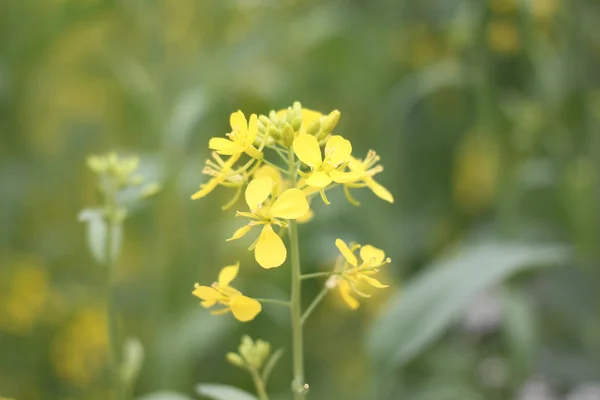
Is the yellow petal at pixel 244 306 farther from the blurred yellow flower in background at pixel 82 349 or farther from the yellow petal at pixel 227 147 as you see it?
the blurred yellow flower in background at pixel 82 349

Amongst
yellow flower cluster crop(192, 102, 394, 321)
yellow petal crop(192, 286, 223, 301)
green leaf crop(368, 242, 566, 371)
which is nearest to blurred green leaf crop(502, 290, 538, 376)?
green leaf crop(368, 242, 566, 371)

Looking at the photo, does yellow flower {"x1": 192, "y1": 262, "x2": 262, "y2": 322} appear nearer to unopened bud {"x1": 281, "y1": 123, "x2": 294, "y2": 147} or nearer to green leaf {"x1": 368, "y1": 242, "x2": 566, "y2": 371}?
unopened bud {"x1": 281, "y1": 123, "x2": 294, "y2": 147}

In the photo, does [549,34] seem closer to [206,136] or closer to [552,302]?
[552,302]

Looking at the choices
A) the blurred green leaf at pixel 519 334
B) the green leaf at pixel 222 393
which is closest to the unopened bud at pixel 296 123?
the green leaf at pixel 222 393

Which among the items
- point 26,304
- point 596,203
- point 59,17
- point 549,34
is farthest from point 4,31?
point 596,203

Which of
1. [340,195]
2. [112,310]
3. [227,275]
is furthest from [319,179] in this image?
[340,195]

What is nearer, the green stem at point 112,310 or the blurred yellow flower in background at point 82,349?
the green stem at point 112,310

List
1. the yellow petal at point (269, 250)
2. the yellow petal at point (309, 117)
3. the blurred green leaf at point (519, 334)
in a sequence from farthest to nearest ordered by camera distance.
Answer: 1. the blurred green leaf at point (519, 334)
2. the yellow petal at point (309, 117)
3. the yellow petal at point (269, 250)
